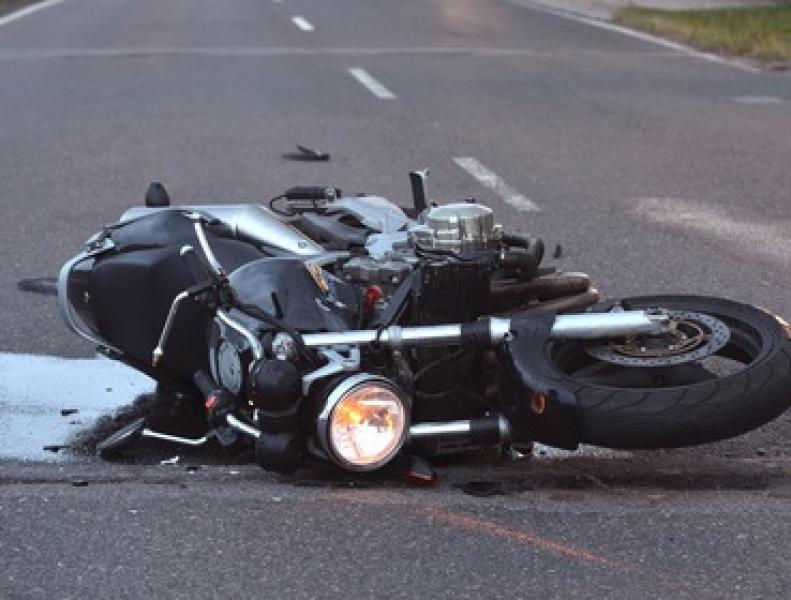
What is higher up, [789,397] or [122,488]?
[789,397]

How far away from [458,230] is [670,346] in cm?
73

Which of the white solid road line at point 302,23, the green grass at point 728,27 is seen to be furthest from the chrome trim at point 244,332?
the white solid road line at point 302,23

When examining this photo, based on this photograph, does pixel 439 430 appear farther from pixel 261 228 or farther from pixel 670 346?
pixel 261 228

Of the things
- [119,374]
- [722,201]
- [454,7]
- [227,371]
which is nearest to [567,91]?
[722,201]

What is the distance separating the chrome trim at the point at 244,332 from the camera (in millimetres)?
4168

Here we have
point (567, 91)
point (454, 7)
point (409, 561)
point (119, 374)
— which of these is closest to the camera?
point (409, 561)

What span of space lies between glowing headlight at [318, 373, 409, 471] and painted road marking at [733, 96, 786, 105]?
10.5 meters

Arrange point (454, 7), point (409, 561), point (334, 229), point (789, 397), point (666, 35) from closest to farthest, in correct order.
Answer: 1. point (409, 561)
2. point (789, 397)
3. point (334, 229)
4. point (666, 35)
5. point (454, 7)

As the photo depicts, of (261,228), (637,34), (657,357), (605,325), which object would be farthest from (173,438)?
(637,34)

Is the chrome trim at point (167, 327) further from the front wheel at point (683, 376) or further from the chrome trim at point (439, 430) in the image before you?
the front wheel at point (683, 376)

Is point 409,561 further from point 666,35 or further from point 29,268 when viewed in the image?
point 666,35

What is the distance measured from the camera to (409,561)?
3.83 m

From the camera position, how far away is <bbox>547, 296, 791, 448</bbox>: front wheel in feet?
13.2

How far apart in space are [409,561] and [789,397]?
120 centimetres
